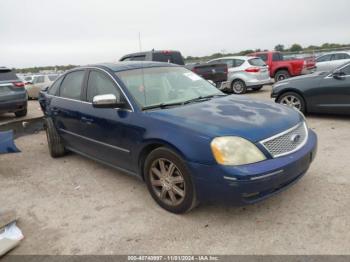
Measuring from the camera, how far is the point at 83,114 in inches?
179

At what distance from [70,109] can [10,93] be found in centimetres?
582

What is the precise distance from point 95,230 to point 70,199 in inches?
35.7

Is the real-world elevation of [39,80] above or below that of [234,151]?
below

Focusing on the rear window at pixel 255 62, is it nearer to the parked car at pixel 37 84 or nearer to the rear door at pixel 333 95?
the rear door at pixel 333 95

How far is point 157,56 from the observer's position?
10.4 meters

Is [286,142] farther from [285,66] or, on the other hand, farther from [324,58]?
[324,58]

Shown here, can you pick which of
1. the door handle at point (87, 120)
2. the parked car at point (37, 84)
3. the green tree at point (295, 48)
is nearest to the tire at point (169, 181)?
the door handle at point (87, 120)

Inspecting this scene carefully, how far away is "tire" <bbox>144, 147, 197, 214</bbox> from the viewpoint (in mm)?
3174

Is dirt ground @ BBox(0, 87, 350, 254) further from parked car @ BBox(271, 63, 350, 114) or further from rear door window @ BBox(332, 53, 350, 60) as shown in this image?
rear door window @ BBox(332, 53, 350, 60)

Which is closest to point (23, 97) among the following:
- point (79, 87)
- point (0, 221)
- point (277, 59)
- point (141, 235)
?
point (79, 87)

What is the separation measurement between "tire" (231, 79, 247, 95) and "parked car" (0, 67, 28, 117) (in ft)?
26.7

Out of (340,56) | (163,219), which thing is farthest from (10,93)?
(340,56)

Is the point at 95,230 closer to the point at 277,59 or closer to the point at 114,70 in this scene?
the point at 114,70

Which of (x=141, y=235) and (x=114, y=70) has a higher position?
(x=114, y=70)
